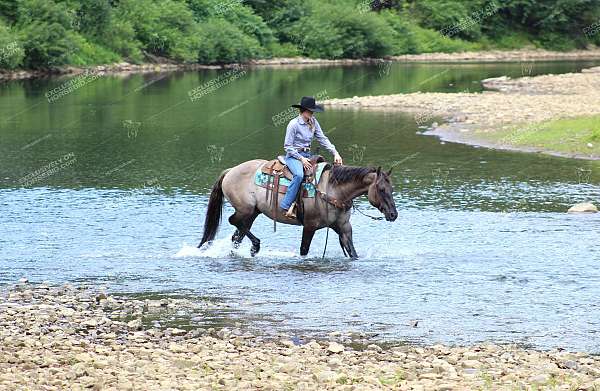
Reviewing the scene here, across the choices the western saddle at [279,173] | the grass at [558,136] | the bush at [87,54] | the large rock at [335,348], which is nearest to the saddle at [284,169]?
the western saddle at [279,173]

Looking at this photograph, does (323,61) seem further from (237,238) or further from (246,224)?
(246,224)

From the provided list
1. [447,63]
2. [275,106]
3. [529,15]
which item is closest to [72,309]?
[275,106]

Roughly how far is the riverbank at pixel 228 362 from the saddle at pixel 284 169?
214 inches

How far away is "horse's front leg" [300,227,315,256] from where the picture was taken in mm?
19578

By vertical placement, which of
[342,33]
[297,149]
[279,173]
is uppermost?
[297,149]

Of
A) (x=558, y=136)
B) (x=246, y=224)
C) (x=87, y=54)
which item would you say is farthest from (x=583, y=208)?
(x=87, y=54)

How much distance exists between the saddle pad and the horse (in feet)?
0.26

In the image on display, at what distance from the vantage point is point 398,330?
14.5 metres

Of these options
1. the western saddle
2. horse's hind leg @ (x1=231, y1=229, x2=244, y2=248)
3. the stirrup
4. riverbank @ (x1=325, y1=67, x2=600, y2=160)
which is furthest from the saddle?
riverbank @ (x1=325, y1=67, x2=600, y2=160)

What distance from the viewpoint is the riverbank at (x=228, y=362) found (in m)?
11.2

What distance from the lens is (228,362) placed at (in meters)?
12.2

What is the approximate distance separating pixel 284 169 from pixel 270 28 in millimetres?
92033

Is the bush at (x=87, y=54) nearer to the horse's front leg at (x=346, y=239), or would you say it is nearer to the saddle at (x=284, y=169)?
the saddle at (x=284, y=169)

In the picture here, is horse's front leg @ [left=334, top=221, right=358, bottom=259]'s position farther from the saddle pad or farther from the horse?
the saddle pad
